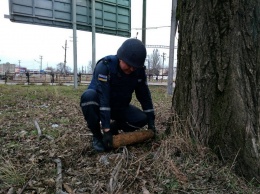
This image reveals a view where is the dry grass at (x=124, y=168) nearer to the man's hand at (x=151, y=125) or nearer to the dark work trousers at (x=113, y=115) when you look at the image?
the man's hand at (x=151, y=125)

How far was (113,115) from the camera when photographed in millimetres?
2980

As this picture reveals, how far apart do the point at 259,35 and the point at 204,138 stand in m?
1.05

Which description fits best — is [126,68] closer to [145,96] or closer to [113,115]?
[145,96]

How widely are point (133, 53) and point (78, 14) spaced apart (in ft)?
40.3

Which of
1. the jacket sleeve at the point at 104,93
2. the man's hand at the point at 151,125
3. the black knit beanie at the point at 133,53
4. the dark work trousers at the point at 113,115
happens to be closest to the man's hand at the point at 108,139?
the jacket sleeve at the point at 104,93

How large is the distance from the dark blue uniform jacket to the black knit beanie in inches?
9.0

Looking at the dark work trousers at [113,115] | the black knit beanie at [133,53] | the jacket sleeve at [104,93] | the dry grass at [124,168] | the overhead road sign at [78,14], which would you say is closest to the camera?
the dry grass at [124,168]

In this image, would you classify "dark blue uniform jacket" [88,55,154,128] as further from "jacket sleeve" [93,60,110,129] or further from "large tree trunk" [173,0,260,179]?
"large tree trunk" [173,0,260,179]

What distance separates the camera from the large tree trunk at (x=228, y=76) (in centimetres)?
208

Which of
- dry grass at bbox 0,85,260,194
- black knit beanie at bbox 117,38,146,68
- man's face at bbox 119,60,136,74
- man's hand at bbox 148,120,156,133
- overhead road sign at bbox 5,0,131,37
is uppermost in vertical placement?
overhead road sign at bbox 5,0,131,37

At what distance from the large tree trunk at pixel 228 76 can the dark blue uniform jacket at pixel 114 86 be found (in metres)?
0.69

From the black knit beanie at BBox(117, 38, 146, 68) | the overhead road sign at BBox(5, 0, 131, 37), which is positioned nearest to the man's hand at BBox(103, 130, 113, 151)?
the black knit beanie at BBox(117, 38, 146, 68)

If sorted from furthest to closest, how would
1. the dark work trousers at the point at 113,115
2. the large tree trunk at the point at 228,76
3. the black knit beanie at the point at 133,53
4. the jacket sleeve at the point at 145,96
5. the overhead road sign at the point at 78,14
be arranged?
the overhead road sign at the point at 78,14
the jacket sleeve at the point at 145,96
the dark work trousers at the point at 113,115
the black knit beanie at the point at 133,53
the large tree trunk at the point at 228,76

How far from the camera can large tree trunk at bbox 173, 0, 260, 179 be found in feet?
6.84
